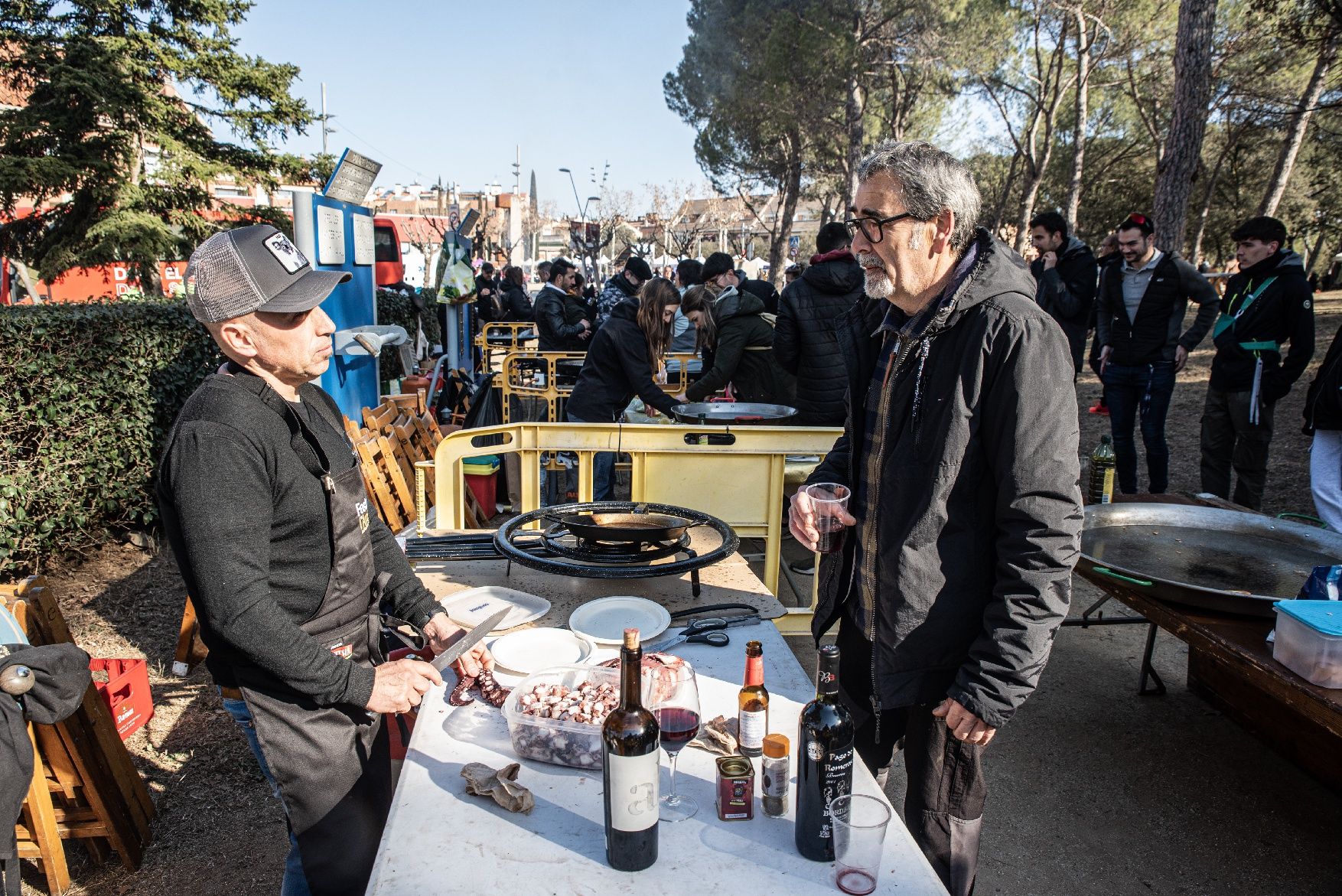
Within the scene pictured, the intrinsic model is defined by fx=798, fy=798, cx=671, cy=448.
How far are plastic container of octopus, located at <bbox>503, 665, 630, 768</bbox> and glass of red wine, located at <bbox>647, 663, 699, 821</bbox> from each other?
0.11 m

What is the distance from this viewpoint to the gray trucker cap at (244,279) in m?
1.70

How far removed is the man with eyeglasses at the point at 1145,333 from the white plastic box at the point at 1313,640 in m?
4.20

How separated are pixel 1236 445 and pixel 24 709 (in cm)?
682

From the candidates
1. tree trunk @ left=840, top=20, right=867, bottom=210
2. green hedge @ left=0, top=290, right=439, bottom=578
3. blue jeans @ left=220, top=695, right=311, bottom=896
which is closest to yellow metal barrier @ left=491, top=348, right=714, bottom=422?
green hedge @ left=0, top=290, right=439, bottom=578

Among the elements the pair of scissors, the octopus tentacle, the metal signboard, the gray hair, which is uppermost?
the metal signboard

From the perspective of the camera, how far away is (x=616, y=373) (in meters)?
5.49

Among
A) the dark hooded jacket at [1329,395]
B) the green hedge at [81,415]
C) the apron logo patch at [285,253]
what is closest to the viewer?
the apron logo patch at [285,253]

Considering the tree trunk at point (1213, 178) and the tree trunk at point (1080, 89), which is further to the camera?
the tree trunk at point (1213, 178)

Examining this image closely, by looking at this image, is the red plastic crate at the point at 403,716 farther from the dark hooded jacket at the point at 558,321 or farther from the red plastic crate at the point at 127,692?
the dark hooded jacket at the point at 558,321

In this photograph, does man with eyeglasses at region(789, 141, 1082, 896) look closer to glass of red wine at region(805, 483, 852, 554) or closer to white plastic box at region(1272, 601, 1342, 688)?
glass of red wine at region(805, 483, 852, 554)

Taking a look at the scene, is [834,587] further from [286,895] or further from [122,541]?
[122,541]

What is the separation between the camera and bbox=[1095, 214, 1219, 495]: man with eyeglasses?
600cm

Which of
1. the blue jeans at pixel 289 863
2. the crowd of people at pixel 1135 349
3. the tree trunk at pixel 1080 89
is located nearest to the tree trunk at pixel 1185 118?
the crowd of people at pixel 1135 349

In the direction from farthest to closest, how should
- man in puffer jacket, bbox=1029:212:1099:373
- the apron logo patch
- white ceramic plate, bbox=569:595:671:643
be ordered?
1. man in puffer jacket, bbox=1029:212:1099:373
2. white ceramic plate, bbox=569:595:671:643
3. the apron logo patch
